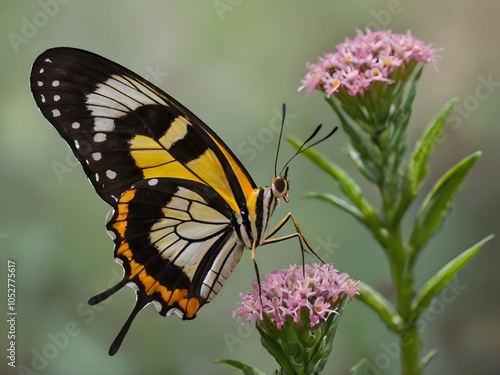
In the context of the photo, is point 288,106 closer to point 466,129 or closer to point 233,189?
point 466,129

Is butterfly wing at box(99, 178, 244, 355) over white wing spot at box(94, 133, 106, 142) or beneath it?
beneath

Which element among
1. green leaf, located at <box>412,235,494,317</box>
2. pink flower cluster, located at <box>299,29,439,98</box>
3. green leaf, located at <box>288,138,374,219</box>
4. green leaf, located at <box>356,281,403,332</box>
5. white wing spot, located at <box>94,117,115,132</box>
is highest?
pink flower cluster, located at <box>299,29,439,98</box>

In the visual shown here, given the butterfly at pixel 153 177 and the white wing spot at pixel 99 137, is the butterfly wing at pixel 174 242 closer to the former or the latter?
the butterfly at pixel 153 177

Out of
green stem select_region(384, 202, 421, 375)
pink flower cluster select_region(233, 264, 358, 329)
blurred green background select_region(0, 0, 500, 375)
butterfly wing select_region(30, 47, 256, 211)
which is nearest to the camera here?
pink flower cluster select_region(233, 264, 358, 329)

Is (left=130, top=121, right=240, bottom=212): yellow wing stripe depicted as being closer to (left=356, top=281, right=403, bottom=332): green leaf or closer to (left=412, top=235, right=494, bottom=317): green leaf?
(left=356, top=281, right=403, bottom=332): green leaf

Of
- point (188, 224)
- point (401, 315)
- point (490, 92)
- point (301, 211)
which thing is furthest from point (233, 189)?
point (490, 92)

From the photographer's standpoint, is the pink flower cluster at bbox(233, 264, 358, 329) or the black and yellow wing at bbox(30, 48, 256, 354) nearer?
the pink flower cluster at bbox(233, 264, 358, 329)

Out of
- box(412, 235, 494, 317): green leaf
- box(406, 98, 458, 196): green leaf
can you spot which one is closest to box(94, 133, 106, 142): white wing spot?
box(406, 98, 458, 196): green leaf

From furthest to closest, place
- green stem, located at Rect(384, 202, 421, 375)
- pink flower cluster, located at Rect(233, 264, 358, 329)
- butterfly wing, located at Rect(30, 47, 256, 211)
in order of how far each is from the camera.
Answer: green stem, located at Rect(384, 202, 421, 375) < butterfly wing, located at Rect(30, 47, 256, 211) < pink flower cluster, located at Rect(233, 264, 358, 329)
